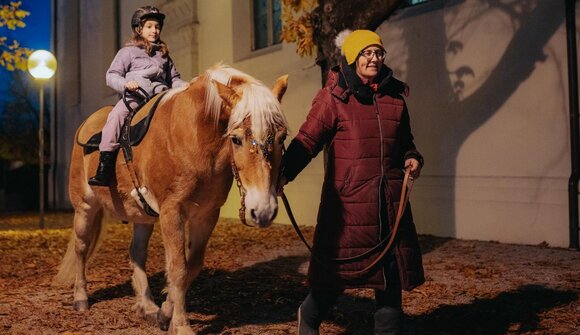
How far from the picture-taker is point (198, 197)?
4082 mm

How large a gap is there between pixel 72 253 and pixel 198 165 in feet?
9.31

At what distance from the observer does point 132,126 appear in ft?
15.4

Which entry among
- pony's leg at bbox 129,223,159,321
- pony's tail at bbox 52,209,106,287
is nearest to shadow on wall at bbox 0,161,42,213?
pony's tail at bbox 52,209,106,287

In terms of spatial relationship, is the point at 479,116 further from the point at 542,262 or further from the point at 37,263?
the point at 37,263

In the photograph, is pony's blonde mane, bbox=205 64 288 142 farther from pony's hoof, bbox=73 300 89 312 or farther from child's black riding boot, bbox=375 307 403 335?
pony's hoof, bbox=73 300 89 312

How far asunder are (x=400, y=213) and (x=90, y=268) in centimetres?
526

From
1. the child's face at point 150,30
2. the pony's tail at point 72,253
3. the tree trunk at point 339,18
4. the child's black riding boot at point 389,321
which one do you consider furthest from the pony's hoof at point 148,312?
the tree trunk at point 339,18

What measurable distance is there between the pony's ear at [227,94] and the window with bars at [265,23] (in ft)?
32.7

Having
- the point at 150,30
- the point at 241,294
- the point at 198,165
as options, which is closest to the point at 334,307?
the point at 241,294

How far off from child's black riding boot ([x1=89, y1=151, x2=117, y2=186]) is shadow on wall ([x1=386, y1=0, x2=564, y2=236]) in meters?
5.79

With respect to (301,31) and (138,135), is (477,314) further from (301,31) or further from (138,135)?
(301,31)

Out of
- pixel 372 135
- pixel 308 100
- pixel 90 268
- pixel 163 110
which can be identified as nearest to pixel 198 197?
pixel 163 110

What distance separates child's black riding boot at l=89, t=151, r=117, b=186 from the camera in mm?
4840

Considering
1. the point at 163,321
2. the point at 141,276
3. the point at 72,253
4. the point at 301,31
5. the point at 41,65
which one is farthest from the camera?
the point at 41,65
